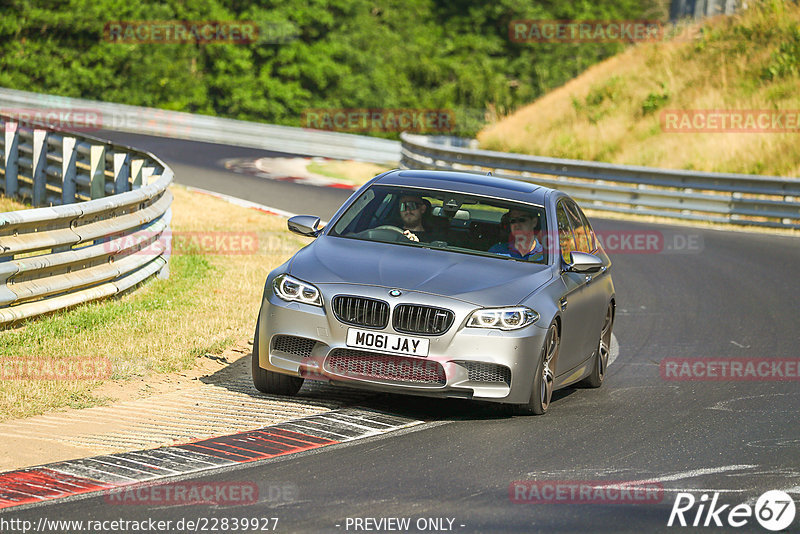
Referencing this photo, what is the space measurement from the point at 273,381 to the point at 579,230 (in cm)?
309

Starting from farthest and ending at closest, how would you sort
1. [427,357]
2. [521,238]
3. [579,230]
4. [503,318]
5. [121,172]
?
[121,172], [579,230], [521,238], [503,318], [427,357]

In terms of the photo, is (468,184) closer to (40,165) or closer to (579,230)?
(579,230)

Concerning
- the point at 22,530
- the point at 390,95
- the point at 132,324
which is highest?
the point at 22,530

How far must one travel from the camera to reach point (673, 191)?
2591cm

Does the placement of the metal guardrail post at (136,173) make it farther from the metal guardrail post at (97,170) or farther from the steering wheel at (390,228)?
the steering wheel at (390,228)

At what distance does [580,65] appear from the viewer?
249 feet

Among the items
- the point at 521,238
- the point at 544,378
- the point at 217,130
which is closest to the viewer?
the point at 544,378

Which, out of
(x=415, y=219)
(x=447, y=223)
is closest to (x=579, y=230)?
(x=447, y=223)

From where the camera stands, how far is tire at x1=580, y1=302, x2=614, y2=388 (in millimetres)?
9727

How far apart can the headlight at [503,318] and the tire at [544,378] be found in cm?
25

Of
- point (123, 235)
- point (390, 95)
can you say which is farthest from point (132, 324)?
point (390, 95)

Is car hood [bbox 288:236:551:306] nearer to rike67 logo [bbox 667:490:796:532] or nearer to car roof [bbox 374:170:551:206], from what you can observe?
car roof [bbox 374:170:551:206]

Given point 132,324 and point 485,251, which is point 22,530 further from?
point 132,324

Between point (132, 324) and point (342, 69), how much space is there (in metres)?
55.8
